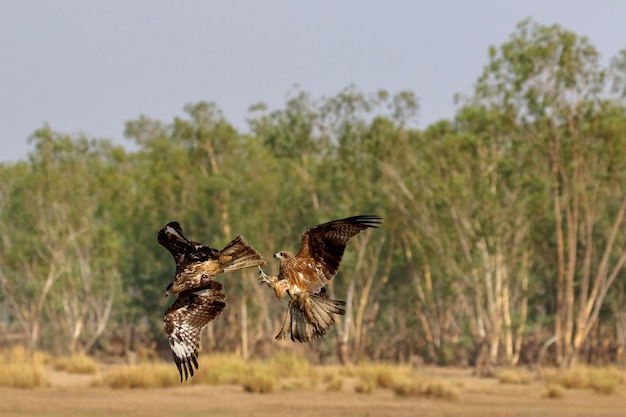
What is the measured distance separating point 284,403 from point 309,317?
21344 mm

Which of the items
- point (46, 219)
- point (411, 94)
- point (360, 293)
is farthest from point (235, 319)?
point (411, 94)

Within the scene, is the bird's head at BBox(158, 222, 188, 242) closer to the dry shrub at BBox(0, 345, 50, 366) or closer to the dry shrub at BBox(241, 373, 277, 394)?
the dry shrub at BBox(241, 373, 277, 394)

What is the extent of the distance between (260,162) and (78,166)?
7.50m

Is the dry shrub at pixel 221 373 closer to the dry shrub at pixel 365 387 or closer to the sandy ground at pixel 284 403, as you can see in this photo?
the sandy ground at pixel 284 403

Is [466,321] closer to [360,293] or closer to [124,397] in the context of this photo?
[360,293]

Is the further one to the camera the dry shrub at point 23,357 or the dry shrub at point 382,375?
the dry shrub at point 23,357

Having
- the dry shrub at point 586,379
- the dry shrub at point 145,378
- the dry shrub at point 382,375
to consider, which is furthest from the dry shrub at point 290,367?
the dry shrub at point 586,379

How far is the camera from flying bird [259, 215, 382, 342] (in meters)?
8.65

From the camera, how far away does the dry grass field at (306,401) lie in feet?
92.8

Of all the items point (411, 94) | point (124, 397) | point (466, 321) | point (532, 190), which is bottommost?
point (124, 397)

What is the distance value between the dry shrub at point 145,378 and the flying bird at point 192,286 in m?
23.4

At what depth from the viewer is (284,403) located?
29641 millimetres

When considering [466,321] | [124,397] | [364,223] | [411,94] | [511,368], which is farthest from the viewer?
[466,321]

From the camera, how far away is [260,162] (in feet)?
157
